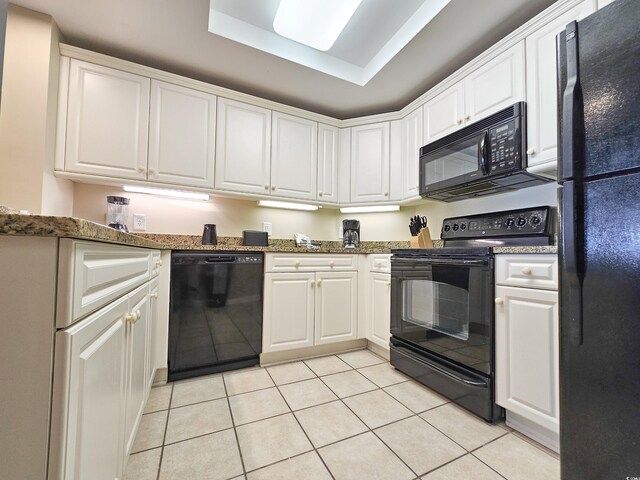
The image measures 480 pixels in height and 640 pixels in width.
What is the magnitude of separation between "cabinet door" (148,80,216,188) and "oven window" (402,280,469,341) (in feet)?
5.73

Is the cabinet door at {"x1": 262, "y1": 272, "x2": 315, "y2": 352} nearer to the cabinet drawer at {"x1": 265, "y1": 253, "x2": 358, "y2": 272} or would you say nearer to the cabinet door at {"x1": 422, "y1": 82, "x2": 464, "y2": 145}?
the cabinet drawer at {"x1": 265, "y1": 253, "x2": 358, "y2": 272}

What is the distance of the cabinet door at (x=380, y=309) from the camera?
2.12 meters

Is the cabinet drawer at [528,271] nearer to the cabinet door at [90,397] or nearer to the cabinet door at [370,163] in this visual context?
the cabinet door at [370,163]

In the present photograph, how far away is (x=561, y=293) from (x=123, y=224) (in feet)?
8.40

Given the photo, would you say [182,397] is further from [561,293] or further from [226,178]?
[561,293]

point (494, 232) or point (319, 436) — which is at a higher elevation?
point (494, 232)

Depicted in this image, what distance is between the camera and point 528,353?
1240mm

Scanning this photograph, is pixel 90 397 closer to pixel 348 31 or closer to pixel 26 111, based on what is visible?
pixel 26 111

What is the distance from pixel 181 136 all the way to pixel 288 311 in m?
1.57

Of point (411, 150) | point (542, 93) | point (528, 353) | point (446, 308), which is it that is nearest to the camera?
point (528, 353)

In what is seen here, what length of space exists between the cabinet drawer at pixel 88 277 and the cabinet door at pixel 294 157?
66.5 inches

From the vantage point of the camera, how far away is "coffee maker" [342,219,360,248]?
9.16ft

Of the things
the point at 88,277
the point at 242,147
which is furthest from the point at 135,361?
the point at 242,147

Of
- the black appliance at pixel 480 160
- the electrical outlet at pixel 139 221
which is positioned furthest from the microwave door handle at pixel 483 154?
the electrical outlet at pixel 139 221
